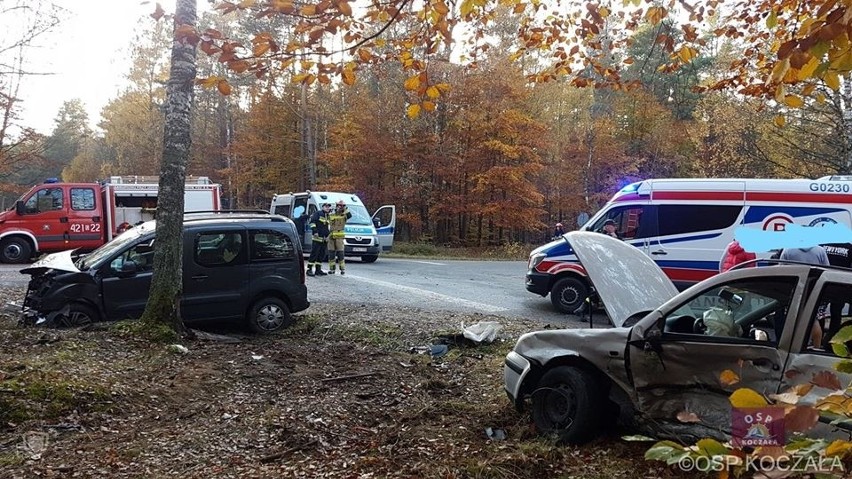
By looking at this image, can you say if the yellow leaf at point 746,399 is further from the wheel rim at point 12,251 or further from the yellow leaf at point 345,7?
the wheel rim at point 12,251

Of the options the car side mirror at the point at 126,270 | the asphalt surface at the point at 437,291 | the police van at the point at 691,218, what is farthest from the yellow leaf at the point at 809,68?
the police van at the point at 691,218

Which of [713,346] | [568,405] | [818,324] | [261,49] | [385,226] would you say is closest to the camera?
[261,49]

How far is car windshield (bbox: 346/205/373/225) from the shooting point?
18.6 metres

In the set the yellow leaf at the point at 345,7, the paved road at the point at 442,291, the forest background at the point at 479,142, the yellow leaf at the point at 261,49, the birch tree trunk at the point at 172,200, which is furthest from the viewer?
the forest background at the point at 479,142

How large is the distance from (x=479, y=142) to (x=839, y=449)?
26035 mm

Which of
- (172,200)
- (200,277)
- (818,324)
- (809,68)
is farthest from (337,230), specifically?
(809,68)

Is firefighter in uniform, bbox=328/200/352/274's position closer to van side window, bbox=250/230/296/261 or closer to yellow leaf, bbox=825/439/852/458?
van side window, bbox=250/230/296/261

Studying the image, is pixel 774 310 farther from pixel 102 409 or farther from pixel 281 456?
pixel 102 409

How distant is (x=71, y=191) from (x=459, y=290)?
12.0 m

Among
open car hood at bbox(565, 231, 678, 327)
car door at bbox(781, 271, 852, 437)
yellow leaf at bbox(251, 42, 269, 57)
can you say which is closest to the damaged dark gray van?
open car hood at bbox(565, 231, 678, 327)

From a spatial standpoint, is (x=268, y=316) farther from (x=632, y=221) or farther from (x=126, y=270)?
(x=632, y=221)

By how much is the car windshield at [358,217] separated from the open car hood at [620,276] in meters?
13.8

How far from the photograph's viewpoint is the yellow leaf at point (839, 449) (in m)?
1.25

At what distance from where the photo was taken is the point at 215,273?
8.25 m
